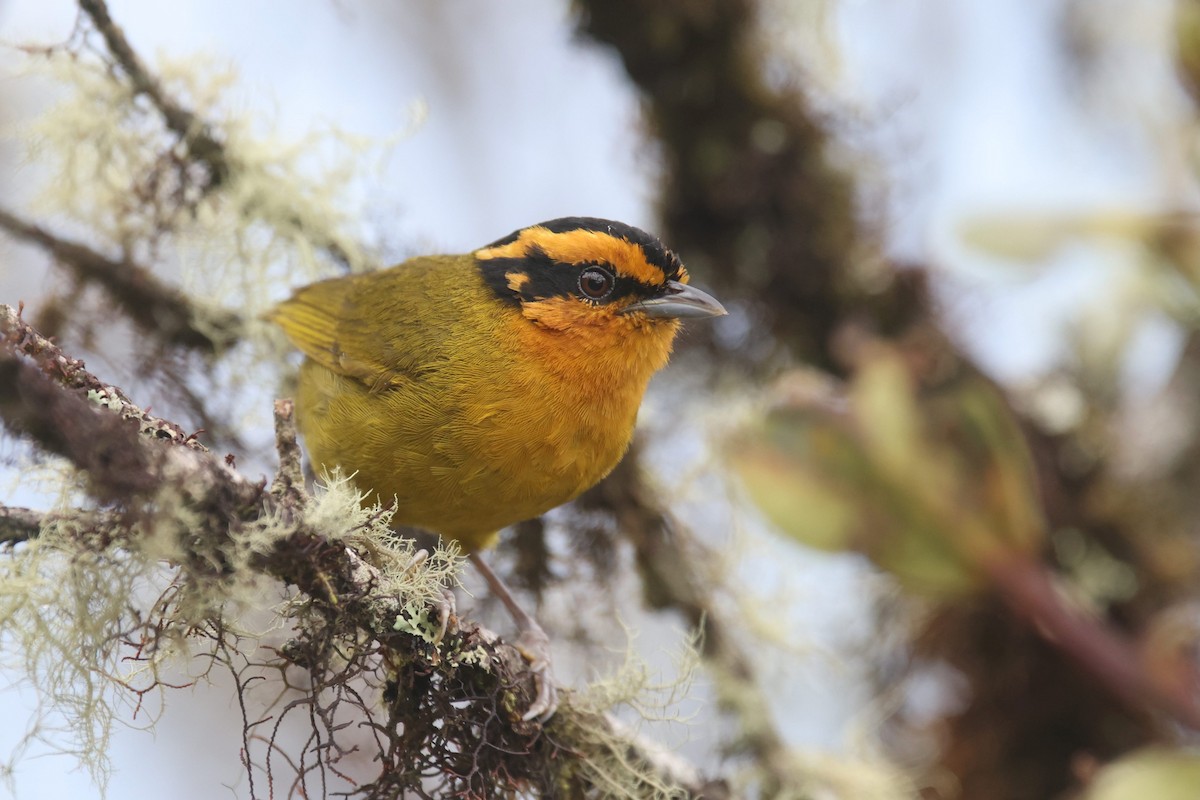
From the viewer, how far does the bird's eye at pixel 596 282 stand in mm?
3518

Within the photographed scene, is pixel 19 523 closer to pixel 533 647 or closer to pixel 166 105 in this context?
pixel 533 647

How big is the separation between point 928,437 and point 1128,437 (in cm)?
161

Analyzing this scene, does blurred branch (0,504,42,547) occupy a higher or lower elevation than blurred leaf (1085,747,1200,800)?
lower

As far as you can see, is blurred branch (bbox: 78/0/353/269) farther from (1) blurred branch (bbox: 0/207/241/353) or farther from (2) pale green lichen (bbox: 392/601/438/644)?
(2) pale green lichen (bbox: 392/601/438/644)

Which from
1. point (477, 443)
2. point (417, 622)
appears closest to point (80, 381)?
point (417, 622)

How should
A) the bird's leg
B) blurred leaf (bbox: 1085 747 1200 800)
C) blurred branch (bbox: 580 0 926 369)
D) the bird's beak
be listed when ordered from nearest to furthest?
blurred leaf (bbox: 1085 747 1200 800)
the bird's leg
the bird's beak
blurred branch (bbox: 580 0 926 369)

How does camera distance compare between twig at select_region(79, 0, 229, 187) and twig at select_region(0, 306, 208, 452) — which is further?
twig at select_region(79, 0, 229, 187)

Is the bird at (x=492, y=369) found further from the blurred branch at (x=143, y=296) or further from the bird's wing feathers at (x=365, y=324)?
the blurred branch at (x=143, y=296)

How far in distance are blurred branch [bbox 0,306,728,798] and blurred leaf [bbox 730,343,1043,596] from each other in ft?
2.59

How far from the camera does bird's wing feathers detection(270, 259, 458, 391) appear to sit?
341cm

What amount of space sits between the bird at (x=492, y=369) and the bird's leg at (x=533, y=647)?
0.01 meters

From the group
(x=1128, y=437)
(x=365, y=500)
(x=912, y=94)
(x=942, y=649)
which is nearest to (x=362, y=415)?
(x=365, y=500)

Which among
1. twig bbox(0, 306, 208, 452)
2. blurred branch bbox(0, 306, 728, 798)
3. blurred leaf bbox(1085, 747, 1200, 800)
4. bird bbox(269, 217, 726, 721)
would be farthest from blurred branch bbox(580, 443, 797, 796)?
twig bbox(0, 306, 208, 452)

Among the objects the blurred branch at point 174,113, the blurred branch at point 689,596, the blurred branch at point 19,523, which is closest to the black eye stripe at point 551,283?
the blurred branch at point 689,596
